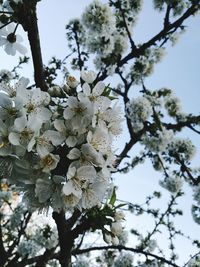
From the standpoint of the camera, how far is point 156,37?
4516 mm

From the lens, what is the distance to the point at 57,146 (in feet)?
4.66

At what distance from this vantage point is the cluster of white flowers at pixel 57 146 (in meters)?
1.30

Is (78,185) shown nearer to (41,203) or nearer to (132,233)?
(41,203)

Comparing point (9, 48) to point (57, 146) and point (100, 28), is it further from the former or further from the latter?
point (100, 28)

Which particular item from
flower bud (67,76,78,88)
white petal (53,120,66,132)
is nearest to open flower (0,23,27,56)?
flower bud (67,76,78,88)

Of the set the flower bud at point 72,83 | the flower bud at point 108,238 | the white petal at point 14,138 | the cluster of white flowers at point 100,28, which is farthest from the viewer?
the cluster of white flowers at point 100,28

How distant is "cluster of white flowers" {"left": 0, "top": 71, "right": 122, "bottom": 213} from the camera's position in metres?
1.30

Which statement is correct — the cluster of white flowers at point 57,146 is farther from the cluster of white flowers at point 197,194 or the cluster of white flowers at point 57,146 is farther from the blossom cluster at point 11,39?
the cluster of white flowers at point 197,194

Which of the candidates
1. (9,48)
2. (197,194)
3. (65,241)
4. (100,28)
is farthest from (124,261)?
(9,48)

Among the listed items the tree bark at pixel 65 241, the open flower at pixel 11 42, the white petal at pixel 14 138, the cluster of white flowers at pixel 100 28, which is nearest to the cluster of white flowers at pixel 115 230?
the tree bark at pixel 65 241

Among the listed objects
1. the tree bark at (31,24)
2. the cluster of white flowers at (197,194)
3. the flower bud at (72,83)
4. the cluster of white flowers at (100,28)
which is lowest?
the flower bud at (72,83)

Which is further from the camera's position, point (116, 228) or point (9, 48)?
point (9, 48)

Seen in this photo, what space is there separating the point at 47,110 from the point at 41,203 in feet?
1.19

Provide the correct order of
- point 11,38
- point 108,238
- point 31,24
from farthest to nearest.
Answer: point 11,38 → point 108,238 → point 31,24
